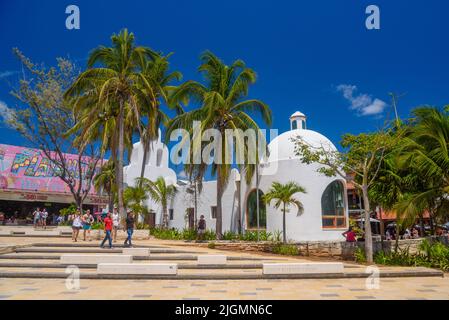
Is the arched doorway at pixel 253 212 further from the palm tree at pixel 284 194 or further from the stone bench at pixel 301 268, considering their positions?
the stone bench at pixel 301 268

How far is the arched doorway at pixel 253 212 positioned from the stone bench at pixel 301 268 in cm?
1249

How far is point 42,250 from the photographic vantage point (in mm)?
14484

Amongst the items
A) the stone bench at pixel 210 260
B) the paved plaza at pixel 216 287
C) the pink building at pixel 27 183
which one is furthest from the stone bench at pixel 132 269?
the pink building at pixel 27 183

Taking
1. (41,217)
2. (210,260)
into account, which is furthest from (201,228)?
(41,217)

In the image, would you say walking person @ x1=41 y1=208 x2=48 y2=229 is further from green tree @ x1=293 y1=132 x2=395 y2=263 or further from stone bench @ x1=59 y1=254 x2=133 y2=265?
green tree @ x1=293 y1=132 x2=395 y2=263

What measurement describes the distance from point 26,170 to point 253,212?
22.6 m

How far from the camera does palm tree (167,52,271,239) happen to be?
19500mm

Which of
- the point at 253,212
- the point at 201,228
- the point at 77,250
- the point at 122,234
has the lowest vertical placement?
the point at 77,250

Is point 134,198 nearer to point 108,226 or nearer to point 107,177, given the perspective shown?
point 108,226

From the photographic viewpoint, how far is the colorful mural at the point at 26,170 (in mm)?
32875

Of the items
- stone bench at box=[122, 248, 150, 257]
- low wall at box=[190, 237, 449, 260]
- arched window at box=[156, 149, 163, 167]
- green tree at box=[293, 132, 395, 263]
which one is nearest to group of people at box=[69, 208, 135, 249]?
stone bench at box=[122, 248, 150, 257]

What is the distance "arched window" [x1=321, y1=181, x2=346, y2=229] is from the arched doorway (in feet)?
11.8

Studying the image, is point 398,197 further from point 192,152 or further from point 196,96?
point 196,96

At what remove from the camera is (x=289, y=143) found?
2462 cm
